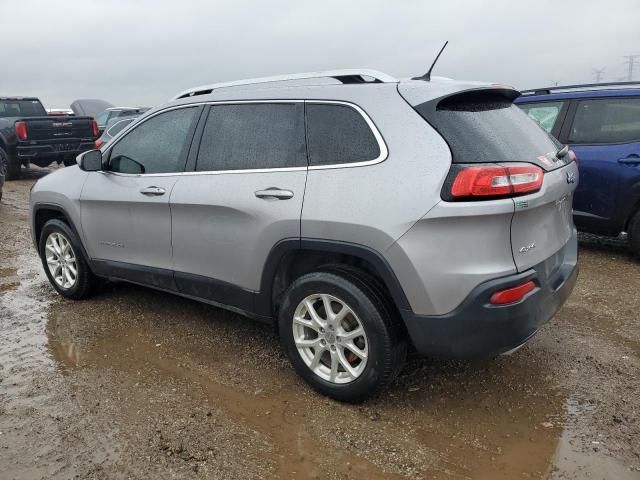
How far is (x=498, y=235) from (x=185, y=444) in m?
1.83

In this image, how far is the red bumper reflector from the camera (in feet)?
8.60

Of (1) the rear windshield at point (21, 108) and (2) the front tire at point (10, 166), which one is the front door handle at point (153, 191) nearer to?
(2) the front tire at point (10, 166)

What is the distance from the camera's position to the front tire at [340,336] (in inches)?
113

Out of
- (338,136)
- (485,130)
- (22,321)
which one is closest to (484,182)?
(485,130)

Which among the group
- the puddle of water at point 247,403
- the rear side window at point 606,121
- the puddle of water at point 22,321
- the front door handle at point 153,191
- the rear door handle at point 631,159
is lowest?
the puddle of water at point 22,321

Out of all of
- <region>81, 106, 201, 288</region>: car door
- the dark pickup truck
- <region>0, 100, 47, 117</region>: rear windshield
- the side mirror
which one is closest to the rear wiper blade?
<region>81, 106, 201, 288</region>: car door

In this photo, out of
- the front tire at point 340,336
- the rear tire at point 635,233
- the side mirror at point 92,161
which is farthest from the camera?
the rear tire at point 635,233

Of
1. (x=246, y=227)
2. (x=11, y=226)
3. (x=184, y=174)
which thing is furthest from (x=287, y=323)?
(x=11, y=226)

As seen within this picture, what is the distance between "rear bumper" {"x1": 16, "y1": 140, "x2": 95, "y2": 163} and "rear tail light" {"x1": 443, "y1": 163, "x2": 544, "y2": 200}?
1224cm

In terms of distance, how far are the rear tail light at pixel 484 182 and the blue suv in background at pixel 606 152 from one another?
313 cm

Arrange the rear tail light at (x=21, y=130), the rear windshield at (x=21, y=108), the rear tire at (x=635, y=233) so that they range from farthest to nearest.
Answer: the rear windshield at (x=21, y=108)
the rear tail light at (x=21, y=130)
the rear tire at (x=635, y=233)

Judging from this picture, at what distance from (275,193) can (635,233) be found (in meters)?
4.19

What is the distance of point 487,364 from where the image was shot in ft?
11.7

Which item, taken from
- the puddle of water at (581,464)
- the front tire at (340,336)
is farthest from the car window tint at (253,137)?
the puddle of water at (581,464)
